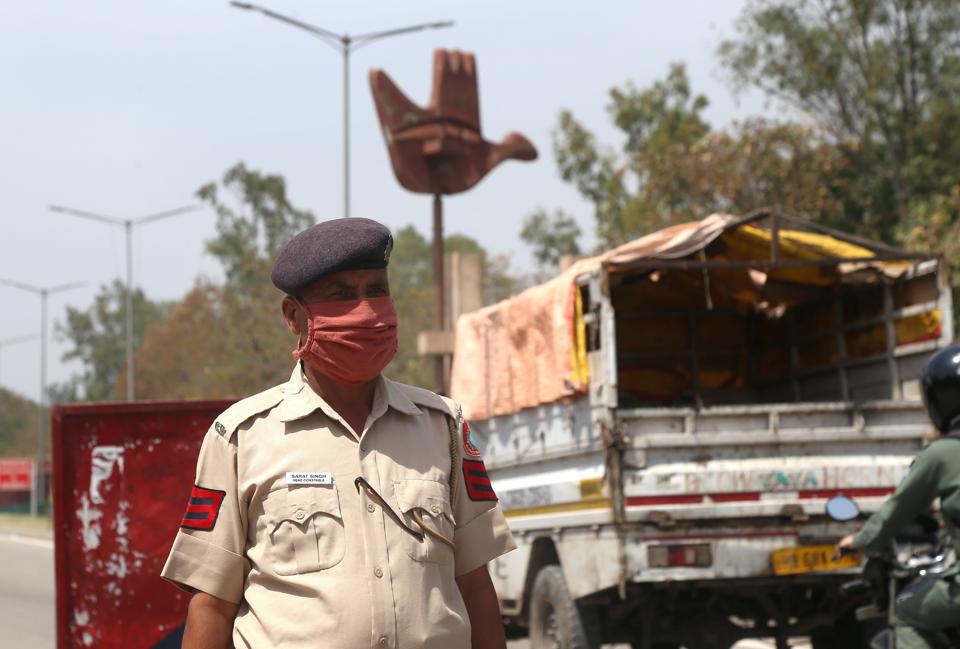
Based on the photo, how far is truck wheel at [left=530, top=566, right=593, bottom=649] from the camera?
28.7 feet

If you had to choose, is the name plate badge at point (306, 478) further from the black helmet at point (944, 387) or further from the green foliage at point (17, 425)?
the green foliage at point (17, 425)

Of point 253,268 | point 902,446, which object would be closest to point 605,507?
point 902,446

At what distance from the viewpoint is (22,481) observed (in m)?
54.4

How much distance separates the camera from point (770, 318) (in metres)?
12.4

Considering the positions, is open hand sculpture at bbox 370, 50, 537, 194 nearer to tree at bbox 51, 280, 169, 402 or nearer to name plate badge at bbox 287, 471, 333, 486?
name plate badge at bbox 287, 471, 333, 486

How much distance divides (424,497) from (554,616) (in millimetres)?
6299

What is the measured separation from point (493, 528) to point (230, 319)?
1777 inches

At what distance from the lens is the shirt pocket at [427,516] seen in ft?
9.61

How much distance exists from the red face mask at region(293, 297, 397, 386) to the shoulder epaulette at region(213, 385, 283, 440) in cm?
10

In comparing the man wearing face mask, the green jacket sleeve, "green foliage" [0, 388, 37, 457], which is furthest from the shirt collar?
"green foliage" [0, 388, 37, 457]

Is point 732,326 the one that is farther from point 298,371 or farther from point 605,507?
point 298,371

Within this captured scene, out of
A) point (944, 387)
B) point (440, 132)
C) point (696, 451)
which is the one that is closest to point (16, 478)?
point (440, 132)

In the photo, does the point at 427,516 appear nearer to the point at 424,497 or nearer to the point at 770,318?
the point at 424,497

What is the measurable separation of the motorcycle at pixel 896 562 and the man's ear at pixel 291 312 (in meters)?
2.66
